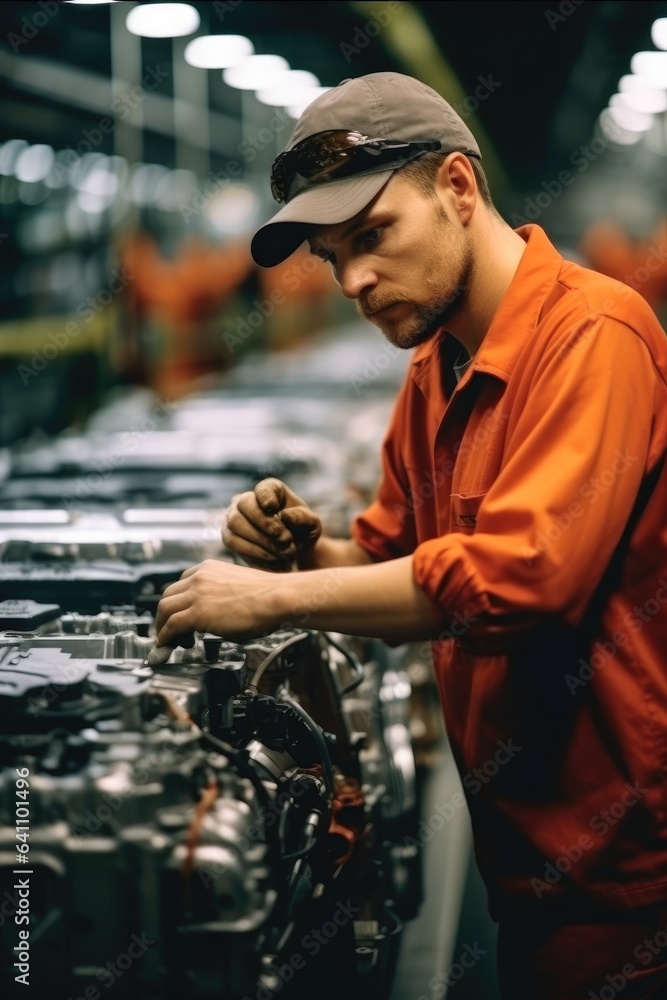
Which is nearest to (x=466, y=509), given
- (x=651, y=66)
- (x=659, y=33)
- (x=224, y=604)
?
(x=224, y=604)

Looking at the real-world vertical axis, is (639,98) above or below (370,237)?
below

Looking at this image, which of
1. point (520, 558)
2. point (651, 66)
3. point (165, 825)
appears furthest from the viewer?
point (651, 66)

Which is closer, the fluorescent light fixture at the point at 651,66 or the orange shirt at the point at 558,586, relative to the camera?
the orange shirt at the point at 558,586

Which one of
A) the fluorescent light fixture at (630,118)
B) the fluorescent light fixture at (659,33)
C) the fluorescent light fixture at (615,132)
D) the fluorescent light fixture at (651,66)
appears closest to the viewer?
the fluorescent light fixture at (659,33)

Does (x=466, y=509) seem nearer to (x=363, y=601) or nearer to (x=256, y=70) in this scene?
(x=363, y=601)

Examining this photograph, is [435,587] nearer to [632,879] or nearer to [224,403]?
[632,879]

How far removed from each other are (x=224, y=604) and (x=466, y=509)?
1.28ft

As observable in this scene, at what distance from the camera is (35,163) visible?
6008 mm

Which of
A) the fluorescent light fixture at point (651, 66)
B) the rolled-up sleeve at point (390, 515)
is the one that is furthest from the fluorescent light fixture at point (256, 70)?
the rolled-up sleeve at point (390, 515)

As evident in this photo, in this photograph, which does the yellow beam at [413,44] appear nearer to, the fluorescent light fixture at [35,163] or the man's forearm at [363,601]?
the fluorescent light fixture at [35,163]

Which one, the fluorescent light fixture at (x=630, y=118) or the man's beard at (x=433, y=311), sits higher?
the man's beard at (x=433, y=311)

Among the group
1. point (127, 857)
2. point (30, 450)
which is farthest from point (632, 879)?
point (30, 450)

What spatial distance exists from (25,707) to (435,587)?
0.65m

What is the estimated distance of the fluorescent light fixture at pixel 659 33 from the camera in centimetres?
681
